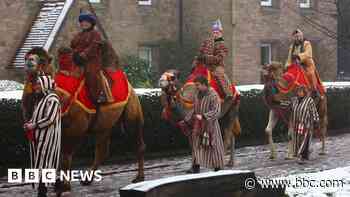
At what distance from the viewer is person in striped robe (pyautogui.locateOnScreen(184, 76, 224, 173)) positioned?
14.4m

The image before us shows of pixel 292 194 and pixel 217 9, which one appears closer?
pixel 292 194

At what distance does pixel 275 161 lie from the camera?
17578 millimetres

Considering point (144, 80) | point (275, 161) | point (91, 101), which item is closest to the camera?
point (91, 101)

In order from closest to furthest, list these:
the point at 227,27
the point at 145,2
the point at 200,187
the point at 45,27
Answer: the point at 200,187
the point at 45,27
the point at 145,2
the point at 227,27

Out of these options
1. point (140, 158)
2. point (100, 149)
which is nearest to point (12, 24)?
point (100, 149)

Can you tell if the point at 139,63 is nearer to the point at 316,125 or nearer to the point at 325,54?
the point at 325,54

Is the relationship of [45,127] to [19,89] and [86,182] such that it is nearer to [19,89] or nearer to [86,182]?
[86,182]

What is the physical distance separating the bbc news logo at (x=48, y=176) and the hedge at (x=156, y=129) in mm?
870

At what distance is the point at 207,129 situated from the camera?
47.6 feet

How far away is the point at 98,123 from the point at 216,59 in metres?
3.39

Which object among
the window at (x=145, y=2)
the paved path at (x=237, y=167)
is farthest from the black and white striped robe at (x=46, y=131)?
the window at (x=145, y=2)

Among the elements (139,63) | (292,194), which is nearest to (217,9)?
(139,63)

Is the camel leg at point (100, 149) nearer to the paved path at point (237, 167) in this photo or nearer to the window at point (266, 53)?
the paved path at point (237, 167)

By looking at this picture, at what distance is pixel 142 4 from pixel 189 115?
20994mm
